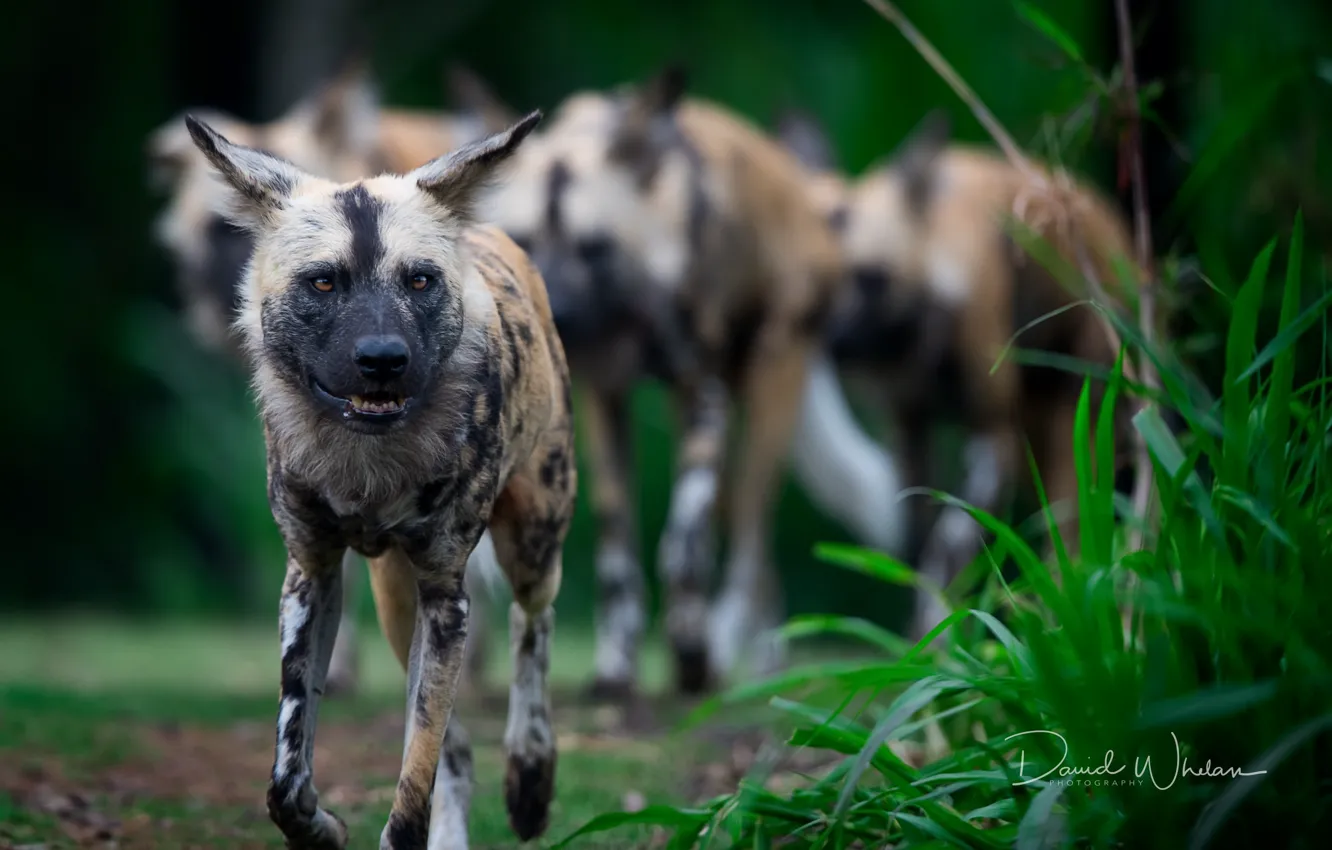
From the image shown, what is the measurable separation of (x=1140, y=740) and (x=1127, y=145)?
217 centimetres

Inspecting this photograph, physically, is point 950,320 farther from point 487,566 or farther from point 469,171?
point 469,171

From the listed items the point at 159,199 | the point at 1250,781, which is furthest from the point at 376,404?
the point at 159,199

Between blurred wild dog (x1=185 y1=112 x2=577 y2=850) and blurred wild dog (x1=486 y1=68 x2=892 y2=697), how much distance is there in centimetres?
331

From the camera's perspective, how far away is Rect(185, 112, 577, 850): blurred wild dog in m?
3.11

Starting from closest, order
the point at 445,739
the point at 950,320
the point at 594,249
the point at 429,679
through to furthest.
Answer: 1. the point at 429,679
2. the point at 445,739
3. the point at 594,249
4. the point at 950,320

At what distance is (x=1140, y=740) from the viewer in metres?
2.56

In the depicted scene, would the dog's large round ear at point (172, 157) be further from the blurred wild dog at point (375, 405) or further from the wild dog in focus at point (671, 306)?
the blurred wild dog at point (375, 405)

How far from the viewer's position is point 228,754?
4.98m

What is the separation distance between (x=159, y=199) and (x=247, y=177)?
9.33 metres

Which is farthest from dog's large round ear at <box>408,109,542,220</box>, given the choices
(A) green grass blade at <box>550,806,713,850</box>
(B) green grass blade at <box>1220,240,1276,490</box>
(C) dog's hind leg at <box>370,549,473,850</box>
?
(B) green grass blade at <box>1220,240,1276,490</box>

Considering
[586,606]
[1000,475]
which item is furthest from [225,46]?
[1000,475]

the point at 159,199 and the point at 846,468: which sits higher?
the point at 159,199

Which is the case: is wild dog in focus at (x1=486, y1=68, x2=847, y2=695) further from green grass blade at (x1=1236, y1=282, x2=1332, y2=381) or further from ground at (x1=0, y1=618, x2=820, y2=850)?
green grass blade at (x1=1236, y1=282, x2=1332, y2=381)

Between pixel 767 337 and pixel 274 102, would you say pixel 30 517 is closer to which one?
pixel 274 102
